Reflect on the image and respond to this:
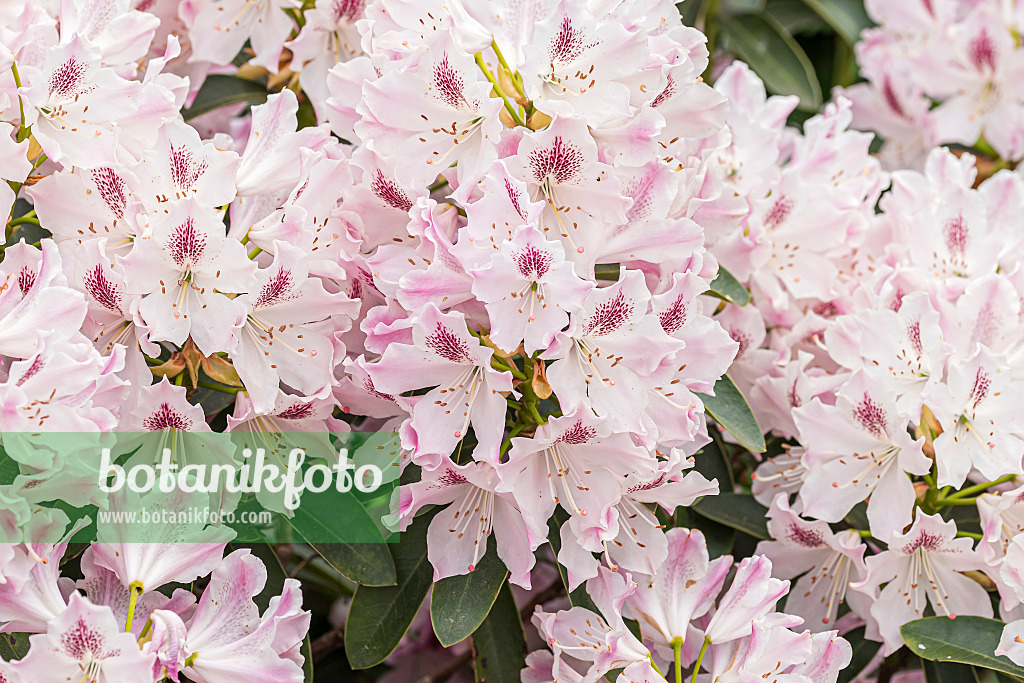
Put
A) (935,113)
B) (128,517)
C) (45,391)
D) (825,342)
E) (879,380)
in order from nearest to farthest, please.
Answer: (45,391) → (128,517) → (879,380) → (825,342) → (935,113)

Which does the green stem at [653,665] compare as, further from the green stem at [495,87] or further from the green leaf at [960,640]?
the green stem at [495,87]

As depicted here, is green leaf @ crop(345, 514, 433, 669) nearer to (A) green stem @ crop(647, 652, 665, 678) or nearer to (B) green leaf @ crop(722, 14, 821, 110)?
(A) green stem @ crop(647, 652, 665, 678)

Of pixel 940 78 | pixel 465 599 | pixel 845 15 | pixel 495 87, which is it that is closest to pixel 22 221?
pixel 495 87

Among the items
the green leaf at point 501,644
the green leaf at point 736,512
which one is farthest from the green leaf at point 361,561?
the green leaf at point 736,512

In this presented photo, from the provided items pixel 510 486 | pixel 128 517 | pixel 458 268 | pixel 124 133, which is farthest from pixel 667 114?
pixel 128 517

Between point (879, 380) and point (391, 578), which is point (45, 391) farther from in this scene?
point (879, 380)

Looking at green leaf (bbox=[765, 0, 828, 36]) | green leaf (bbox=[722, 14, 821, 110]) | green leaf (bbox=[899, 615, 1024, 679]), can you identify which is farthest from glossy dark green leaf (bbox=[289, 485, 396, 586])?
green leaf (bbox=[765, 0, 828, 36])
